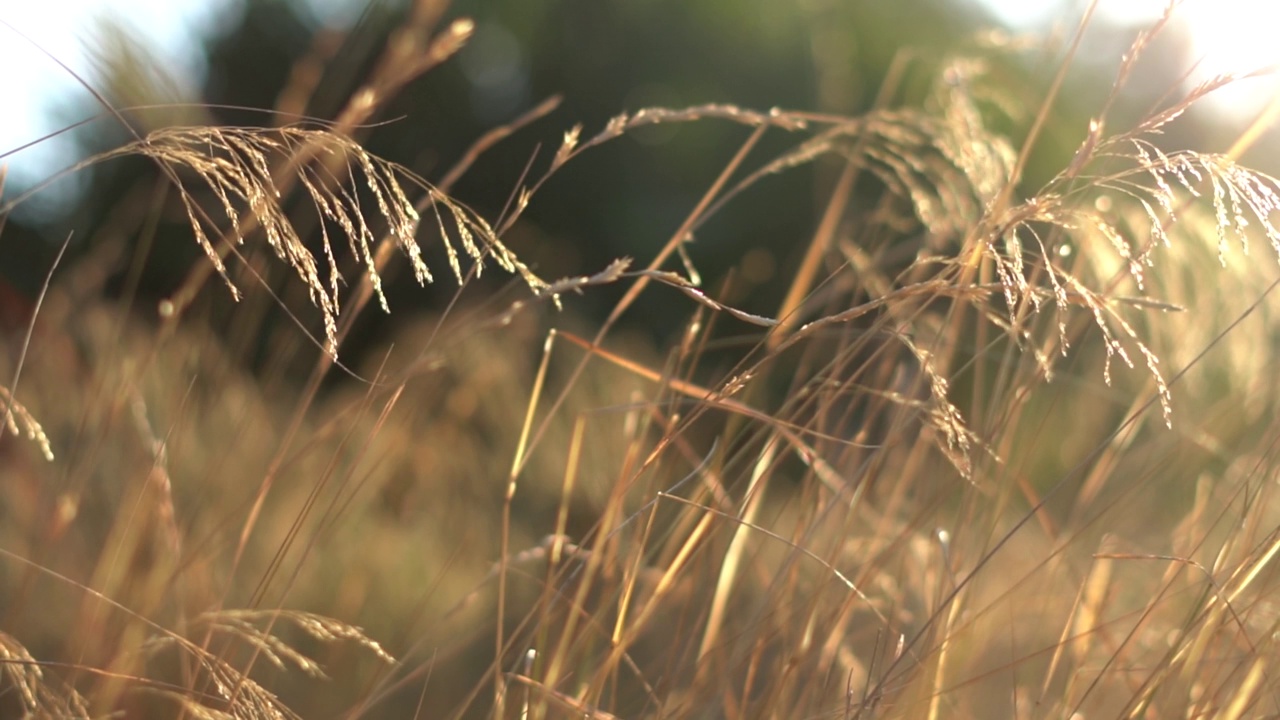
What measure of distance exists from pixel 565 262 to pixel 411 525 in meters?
2.97

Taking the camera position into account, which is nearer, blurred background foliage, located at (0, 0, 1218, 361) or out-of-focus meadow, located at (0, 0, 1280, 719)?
out-of-focus meadow, located at (0, 0, 1280, 719)

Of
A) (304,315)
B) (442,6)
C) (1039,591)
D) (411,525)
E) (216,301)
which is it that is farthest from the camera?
(304,315)

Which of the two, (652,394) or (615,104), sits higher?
(615,104)

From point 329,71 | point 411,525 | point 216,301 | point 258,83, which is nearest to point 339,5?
point 329,71

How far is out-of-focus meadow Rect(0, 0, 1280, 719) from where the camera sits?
851 millimetres

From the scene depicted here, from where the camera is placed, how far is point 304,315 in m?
3.54

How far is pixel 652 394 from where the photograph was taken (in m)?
2.57

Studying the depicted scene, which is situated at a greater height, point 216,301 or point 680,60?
point 680,60

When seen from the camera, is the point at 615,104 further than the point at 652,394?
Yes

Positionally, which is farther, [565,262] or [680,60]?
[680,60]

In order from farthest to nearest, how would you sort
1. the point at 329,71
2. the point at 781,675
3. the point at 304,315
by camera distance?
the point at 329,71 → the point at 304,315 → the point at 781,675

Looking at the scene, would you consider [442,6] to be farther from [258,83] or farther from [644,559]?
[258,83]

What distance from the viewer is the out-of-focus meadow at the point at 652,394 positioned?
851 millimetres

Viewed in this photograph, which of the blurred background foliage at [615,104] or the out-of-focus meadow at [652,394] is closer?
the out-of-focus meadow at [652,394]
